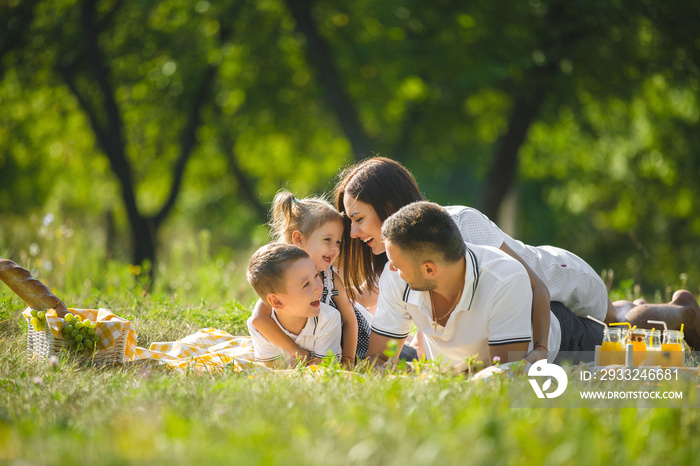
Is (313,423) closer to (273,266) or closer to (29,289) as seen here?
(273,266)

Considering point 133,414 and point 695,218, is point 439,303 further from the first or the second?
point 695,218

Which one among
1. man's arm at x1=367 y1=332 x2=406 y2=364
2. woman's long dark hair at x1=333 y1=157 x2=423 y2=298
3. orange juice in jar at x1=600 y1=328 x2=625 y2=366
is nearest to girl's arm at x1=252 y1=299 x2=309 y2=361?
man's arm at x1=367 y1=332 x2=406 y2=364

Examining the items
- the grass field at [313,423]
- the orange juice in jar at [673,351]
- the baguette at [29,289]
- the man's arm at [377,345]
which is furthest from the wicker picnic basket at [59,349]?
the orange juice in jar at [673,351]

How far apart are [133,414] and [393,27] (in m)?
10.1

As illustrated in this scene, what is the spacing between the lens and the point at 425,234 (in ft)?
11.6

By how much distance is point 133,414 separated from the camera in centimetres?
262

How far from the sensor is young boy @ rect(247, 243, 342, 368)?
4.40m

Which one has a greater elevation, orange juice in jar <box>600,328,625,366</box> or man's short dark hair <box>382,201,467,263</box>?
man's short dark hair <box>382,201,467,263</box>

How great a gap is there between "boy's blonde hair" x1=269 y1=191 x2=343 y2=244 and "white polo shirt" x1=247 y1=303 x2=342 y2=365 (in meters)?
0.66

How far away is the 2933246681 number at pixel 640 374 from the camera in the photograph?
3303 mm

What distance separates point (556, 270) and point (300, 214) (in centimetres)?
191

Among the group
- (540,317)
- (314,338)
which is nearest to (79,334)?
(314,338)

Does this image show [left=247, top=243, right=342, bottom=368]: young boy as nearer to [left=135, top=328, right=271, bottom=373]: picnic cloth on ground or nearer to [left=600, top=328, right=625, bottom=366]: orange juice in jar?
[left=135, top=328, right=271, bottom=373]: picnic cloth on ground

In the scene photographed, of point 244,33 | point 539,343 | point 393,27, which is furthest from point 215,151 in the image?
point 539,343
